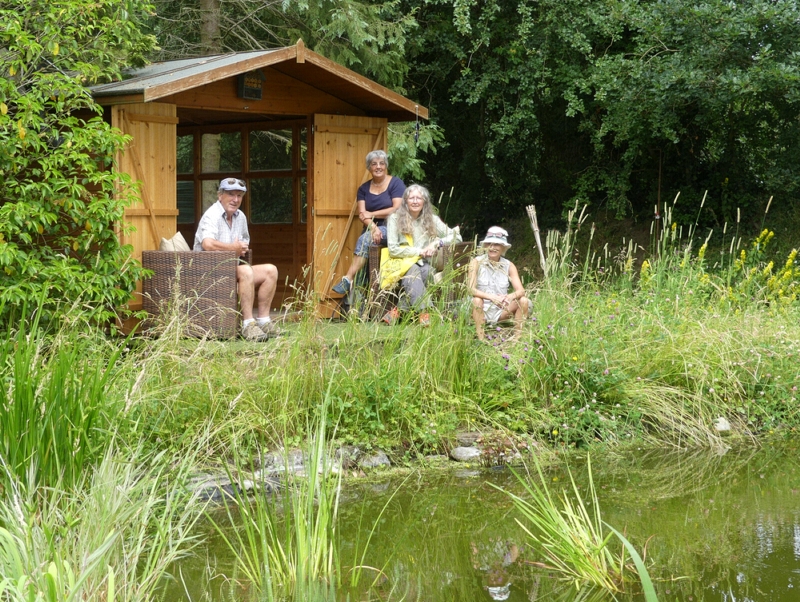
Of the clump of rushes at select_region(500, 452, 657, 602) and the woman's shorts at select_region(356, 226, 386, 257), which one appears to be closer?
the clump of rushes at select_region(500, 452, 657, 602)

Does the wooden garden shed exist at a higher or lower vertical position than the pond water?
higher

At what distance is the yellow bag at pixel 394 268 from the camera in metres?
8.32

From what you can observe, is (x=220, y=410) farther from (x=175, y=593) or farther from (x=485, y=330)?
(x=485, y=330)

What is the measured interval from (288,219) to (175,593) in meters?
7.13

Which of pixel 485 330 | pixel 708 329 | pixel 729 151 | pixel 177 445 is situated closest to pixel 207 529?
pixel 177 445

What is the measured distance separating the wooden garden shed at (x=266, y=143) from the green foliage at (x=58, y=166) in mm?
361

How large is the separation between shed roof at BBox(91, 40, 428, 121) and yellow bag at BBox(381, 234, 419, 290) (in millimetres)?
1689

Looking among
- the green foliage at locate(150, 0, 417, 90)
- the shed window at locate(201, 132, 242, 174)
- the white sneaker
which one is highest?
the green foliage at locate(150, 0, 417, 90)

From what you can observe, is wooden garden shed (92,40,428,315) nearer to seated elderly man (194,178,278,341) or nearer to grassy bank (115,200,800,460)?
seated elderly man (194,178,278,341)

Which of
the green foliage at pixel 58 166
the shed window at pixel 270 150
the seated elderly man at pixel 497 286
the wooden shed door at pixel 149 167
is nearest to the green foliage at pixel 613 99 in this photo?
the shed window at pixel 270 150

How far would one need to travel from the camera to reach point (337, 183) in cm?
974

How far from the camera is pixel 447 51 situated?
16.5 meters

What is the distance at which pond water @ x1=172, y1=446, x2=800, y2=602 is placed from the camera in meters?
4.11

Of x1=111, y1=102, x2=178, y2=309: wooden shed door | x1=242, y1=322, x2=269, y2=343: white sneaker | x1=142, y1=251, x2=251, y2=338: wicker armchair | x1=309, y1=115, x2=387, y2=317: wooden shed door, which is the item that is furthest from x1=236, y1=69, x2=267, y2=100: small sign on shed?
x1=242, y1=322, x2=269, y2=343: white sneaker
